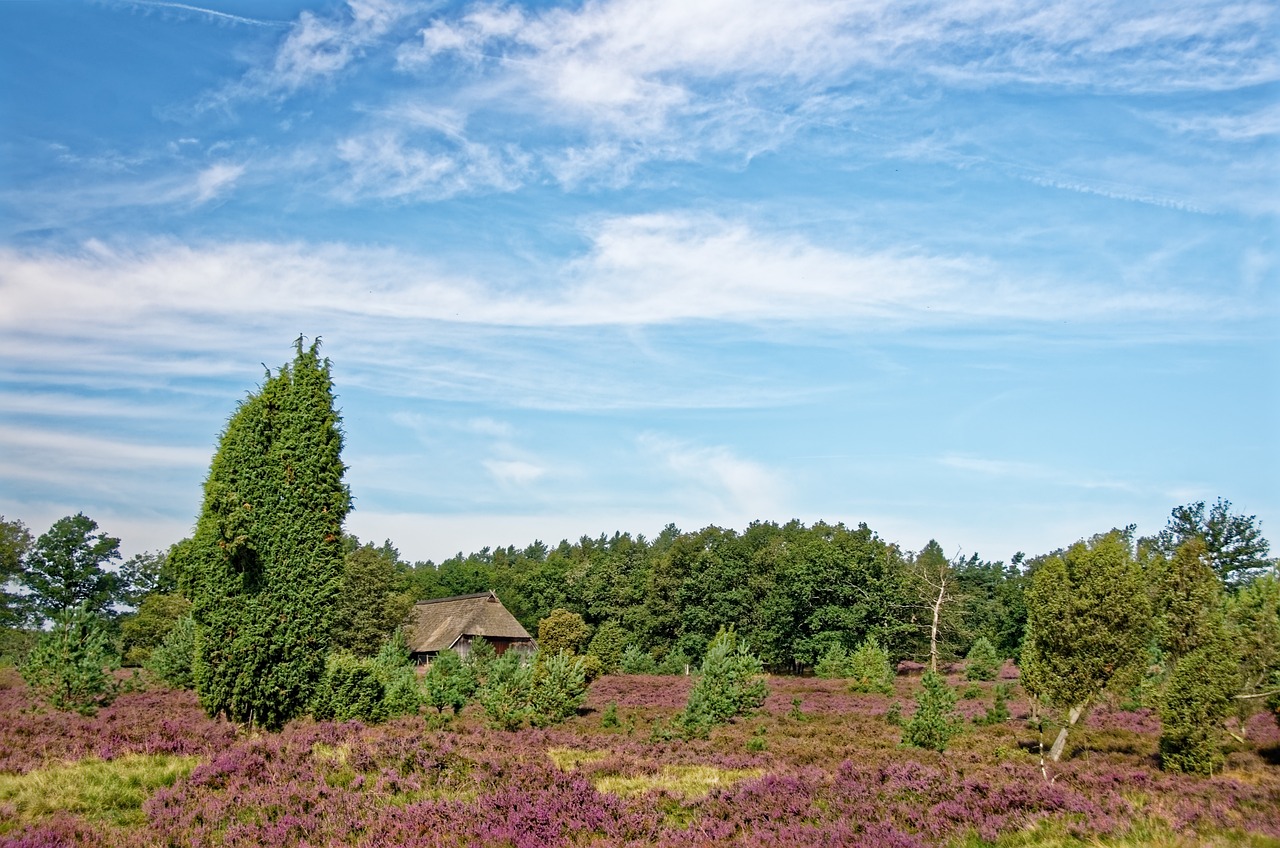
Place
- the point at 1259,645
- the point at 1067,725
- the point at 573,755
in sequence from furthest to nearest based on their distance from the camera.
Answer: the point at 1259,645
the point at 1067,725
the point at 573,755

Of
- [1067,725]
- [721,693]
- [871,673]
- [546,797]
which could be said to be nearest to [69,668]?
[546,797]

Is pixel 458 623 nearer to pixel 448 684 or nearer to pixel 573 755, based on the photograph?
pixel 448 684

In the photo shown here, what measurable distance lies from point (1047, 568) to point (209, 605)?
63.3 feet

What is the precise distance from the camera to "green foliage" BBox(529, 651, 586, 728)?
87.9 feet

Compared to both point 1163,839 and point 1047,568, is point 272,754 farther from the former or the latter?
point 1047,568

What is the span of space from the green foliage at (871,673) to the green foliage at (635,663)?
16.3 meters

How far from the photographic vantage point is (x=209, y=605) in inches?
720

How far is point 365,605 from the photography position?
44938mm

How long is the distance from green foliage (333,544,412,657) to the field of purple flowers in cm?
2437

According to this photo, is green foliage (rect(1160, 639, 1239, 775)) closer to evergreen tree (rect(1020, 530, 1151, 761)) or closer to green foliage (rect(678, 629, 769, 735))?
evergreen tree (rect(1020, 530, 1151, 761))

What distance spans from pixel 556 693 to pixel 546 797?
56.3ft

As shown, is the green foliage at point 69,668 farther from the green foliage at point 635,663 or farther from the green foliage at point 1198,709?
the green foliage at point 635,663

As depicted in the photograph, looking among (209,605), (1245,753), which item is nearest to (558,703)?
(209,605)

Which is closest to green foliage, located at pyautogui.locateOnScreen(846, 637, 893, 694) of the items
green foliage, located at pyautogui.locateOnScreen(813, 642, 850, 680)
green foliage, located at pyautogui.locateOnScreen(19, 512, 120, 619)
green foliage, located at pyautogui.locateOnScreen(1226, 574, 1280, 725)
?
green foliage, located at pyautogui.locateOnScreen(813, 642, 850, 680)
